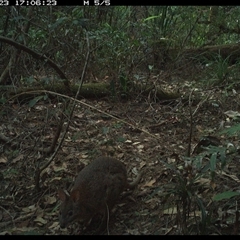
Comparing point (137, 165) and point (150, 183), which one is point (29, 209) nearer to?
point (150, 183)

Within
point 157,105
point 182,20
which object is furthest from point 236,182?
point 182,20

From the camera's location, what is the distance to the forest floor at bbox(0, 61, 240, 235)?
358 cm

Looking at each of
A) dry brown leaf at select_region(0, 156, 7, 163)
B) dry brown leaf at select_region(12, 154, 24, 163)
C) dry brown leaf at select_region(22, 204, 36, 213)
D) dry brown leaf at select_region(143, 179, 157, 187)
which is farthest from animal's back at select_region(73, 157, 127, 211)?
dry brown leaf at select_region(0, 156, 7, 163)

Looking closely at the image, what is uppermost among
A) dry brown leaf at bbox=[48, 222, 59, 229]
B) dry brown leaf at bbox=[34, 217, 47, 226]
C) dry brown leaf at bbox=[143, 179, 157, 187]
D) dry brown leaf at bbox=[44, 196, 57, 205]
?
dry brown leaf at bbox=[143, 179, 157, 187]

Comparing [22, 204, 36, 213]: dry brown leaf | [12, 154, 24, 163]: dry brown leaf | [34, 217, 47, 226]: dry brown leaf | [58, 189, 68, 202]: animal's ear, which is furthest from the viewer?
[12, 154, 24, 163]: dry brown leaf

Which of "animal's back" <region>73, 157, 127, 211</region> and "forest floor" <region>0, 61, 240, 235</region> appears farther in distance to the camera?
"animal's back" <region>73, 157, 127, 211</region>

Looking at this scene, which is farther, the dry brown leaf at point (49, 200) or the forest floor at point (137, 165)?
the dry brown leaf at point (49, 200)

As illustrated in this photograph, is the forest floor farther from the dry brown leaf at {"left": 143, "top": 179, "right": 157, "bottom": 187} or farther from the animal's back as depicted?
the animal's back

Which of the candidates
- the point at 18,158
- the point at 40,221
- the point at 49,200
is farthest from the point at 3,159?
the point at 40,221

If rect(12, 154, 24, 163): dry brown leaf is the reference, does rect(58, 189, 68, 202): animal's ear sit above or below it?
above

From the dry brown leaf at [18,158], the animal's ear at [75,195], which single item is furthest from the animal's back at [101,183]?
the dry brown leaf at [18,158]

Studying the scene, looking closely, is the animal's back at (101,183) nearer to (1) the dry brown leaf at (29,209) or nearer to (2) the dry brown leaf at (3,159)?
(1) the dry brown leaf at (29,209)

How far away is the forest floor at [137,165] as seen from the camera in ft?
11.7

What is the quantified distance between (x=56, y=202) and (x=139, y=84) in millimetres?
2853
